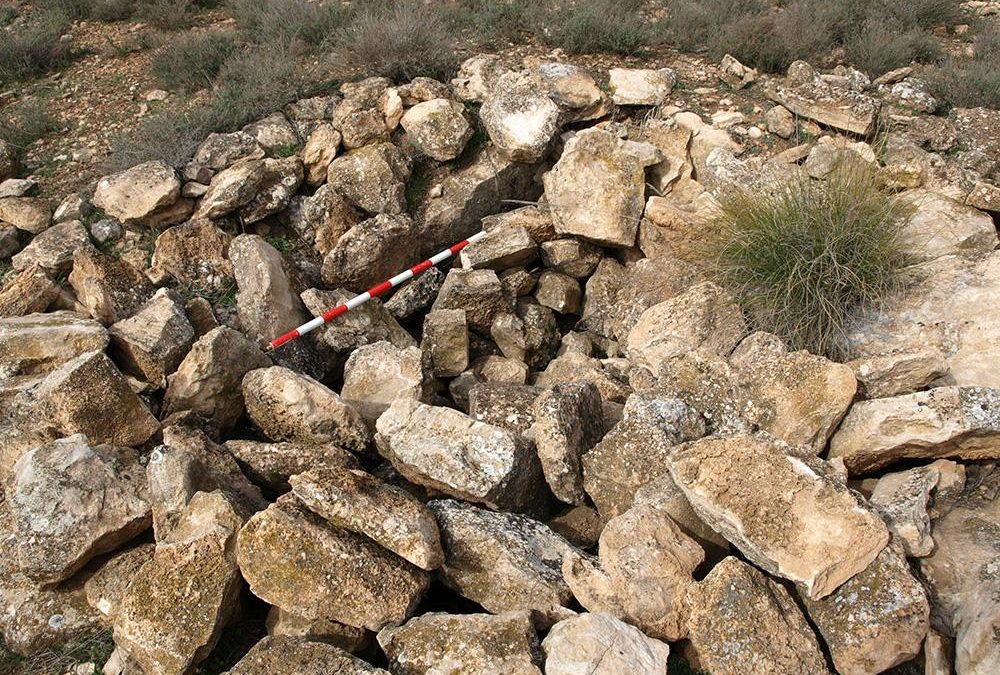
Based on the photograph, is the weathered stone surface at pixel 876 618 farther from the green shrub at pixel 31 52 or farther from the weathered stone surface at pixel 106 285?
the green shrub at pixel 31 52

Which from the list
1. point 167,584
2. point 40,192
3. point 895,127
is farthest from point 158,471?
point 895,127

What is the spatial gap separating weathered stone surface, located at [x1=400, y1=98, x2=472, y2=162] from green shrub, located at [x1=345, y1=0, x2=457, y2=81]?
63 cm

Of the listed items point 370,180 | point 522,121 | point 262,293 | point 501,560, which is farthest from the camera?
point 522,121

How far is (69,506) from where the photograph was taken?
3.35 metres

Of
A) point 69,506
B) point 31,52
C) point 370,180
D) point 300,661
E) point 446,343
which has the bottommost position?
point 446,343

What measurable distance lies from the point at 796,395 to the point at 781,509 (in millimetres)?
807

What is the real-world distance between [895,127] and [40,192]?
6510 millimetres

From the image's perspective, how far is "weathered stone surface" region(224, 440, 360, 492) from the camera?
12.2 ft

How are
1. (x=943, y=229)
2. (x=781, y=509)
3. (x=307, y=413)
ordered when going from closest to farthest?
(x=781, y=509), (x=307, y=413), (x=943, y=229)

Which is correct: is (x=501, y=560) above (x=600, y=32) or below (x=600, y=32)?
below

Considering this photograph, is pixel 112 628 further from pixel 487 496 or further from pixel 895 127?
pixel 895 127

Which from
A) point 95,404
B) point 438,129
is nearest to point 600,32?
point 438,129

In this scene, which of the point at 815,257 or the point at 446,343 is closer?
the point at 815,257

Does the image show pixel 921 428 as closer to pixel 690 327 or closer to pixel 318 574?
pixel 690 327
